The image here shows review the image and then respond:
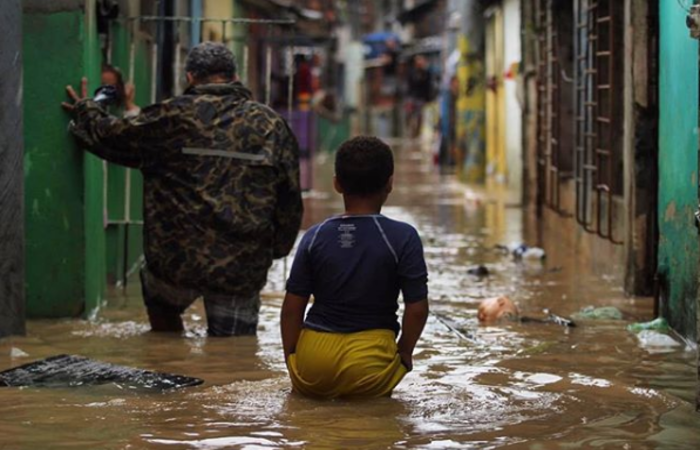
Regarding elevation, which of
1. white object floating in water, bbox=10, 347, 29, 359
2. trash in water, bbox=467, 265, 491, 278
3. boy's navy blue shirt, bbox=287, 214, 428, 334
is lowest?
white object floating in water, bbox=10, 347, 29, 359

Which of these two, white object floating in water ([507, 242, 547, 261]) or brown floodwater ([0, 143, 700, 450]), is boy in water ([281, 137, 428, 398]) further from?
white object floating in water ([507, 242, 547, 261])

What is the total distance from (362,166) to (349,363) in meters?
0.80

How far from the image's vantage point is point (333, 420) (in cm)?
629

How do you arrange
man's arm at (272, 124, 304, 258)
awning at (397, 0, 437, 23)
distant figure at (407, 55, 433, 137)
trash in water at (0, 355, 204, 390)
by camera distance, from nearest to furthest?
trash in water at (0, 355, 204, 390) → man's arm at (272, 124, 304, 258) → awning at (397, 0, 437, 23) → distant figure at (407, 55, 433, 137)

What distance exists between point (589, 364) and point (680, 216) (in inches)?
72.7

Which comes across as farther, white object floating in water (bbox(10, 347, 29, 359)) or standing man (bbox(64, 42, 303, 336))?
standing man (bbox(64, 42, 303, 336))

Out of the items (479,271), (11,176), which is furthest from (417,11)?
(11,176)

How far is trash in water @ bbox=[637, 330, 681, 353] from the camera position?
873cm

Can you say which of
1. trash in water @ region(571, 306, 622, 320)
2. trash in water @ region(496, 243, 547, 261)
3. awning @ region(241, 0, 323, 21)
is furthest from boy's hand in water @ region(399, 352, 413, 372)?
awning @ region(241, 0, 323, 21)

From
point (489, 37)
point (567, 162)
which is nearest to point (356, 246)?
point (567, 162)

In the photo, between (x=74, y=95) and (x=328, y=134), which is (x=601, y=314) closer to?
(x=74, y=95)

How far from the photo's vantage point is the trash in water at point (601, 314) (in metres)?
10.2

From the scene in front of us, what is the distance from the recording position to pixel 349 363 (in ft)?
21.6

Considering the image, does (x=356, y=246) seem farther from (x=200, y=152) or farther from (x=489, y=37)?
(x=489, y=37)
